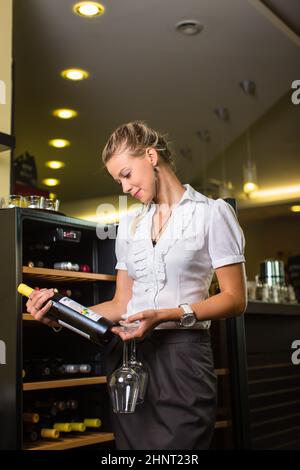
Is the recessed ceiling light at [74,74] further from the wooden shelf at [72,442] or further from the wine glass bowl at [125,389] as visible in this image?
the wine glass bowl at [125,389]

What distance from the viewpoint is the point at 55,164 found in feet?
25.1

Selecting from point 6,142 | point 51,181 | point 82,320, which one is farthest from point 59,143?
point 82,320

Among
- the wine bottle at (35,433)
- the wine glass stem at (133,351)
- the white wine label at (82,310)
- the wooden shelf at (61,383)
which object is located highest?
the white wine label at (82,310)

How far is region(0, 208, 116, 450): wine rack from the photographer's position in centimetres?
227

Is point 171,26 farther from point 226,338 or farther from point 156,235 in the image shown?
point 156,235

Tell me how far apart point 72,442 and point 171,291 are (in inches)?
43.0

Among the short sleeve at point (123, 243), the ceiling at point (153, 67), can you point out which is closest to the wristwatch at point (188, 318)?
the short sleeve at point (123, 243)

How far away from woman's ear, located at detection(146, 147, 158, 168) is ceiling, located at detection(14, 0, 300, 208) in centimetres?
234

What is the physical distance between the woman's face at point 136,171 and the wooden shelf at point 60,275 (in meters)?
0.75

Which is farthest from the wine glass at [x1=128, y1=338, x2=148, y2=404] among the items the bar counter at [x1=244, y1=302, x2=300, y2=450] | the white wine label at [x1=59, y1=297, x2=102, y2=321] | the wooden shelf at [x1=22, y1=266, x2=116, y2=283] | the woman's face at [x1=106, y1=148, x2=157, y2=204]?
the bar counter at [x1=244, y1=302, x2=300, y2=450]

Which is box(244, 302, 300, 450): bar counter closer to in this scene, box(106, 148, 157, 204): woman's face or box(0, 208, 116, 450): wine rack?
box(0, 208, 116, 450): wine rack

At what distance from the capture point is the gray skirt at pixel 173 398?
1.61 metres

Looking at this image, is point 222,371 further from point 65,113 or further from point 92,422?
point 65,113
